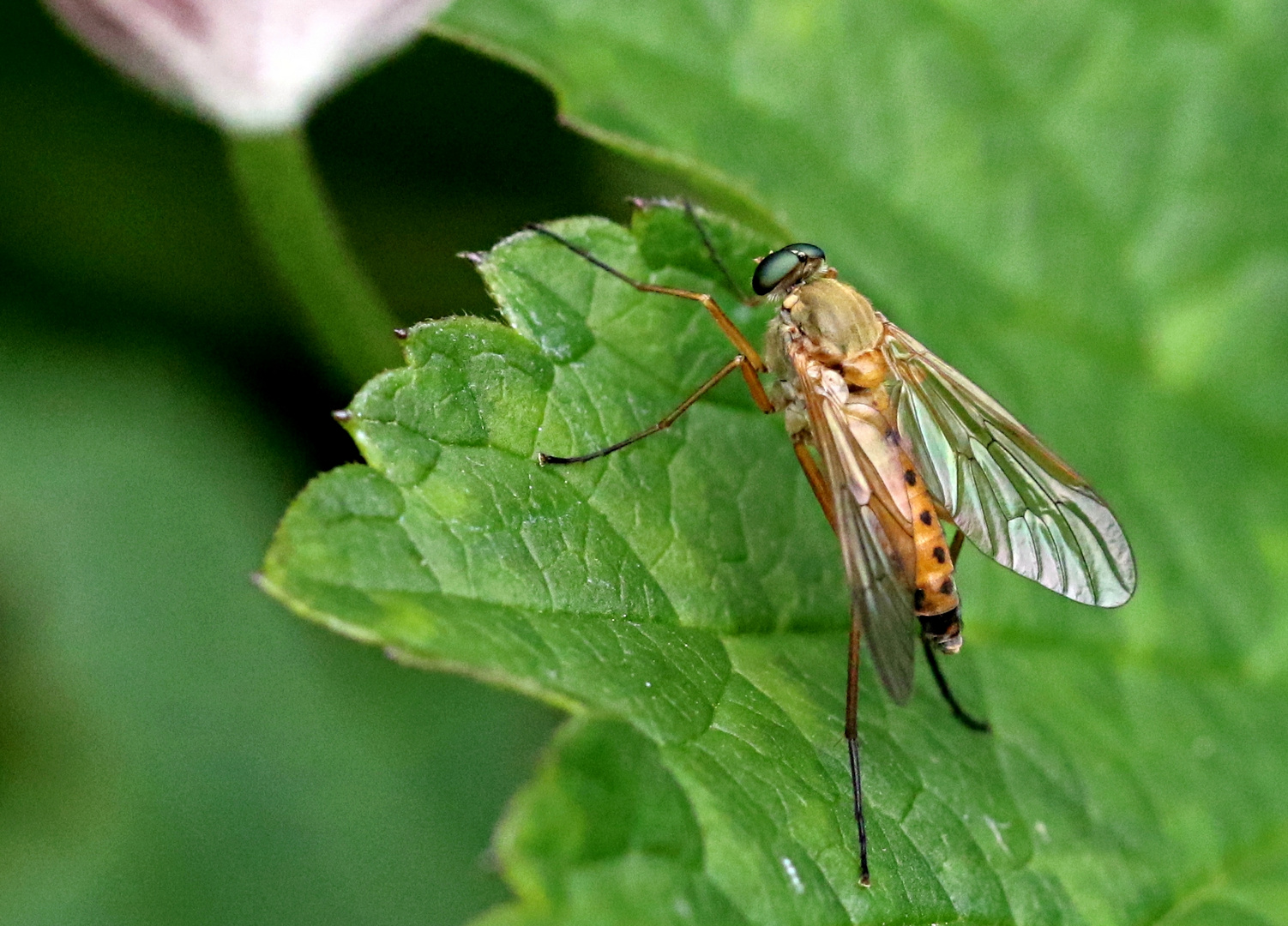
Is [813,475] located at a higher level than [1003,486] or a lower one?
higher

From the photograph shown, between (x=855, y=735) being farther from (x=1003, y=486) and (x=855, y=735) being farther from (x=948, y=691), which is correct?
(x=1003, y=486)

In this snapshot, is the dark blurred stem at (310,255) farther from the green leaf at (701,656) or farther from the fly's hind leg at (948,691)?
the fly's hind leg at (948,691)

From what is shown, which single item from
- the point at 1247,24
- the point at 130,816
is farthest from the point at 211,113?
the point at 1247,24

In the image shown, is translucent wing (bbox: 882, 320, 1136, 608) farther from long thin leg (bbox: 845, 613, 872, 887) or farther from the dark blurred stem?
the dark blurred stem

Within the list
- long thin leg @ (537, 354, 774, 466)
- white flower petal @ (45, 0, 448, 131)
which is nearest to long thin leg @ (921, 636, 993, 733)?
long thin leg @ (537, 354, 774, 466)

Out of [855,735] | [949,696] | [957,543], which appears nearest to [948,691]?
[949,696]

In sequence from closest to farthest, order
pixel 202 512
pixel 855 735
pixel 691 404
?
pixel 855 735 → pixel 691 404 → pixel 202 512

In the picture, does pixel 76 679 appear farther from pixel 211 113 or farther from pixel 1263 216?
pixel 1263 216

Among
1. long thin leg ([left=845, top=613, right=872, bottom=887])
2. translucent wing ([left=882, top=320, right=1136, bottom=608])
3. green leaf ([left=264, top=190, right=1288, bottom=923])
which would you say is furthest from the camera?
translucent wing ([left=882, top=320, right=1136, bottom=608])
